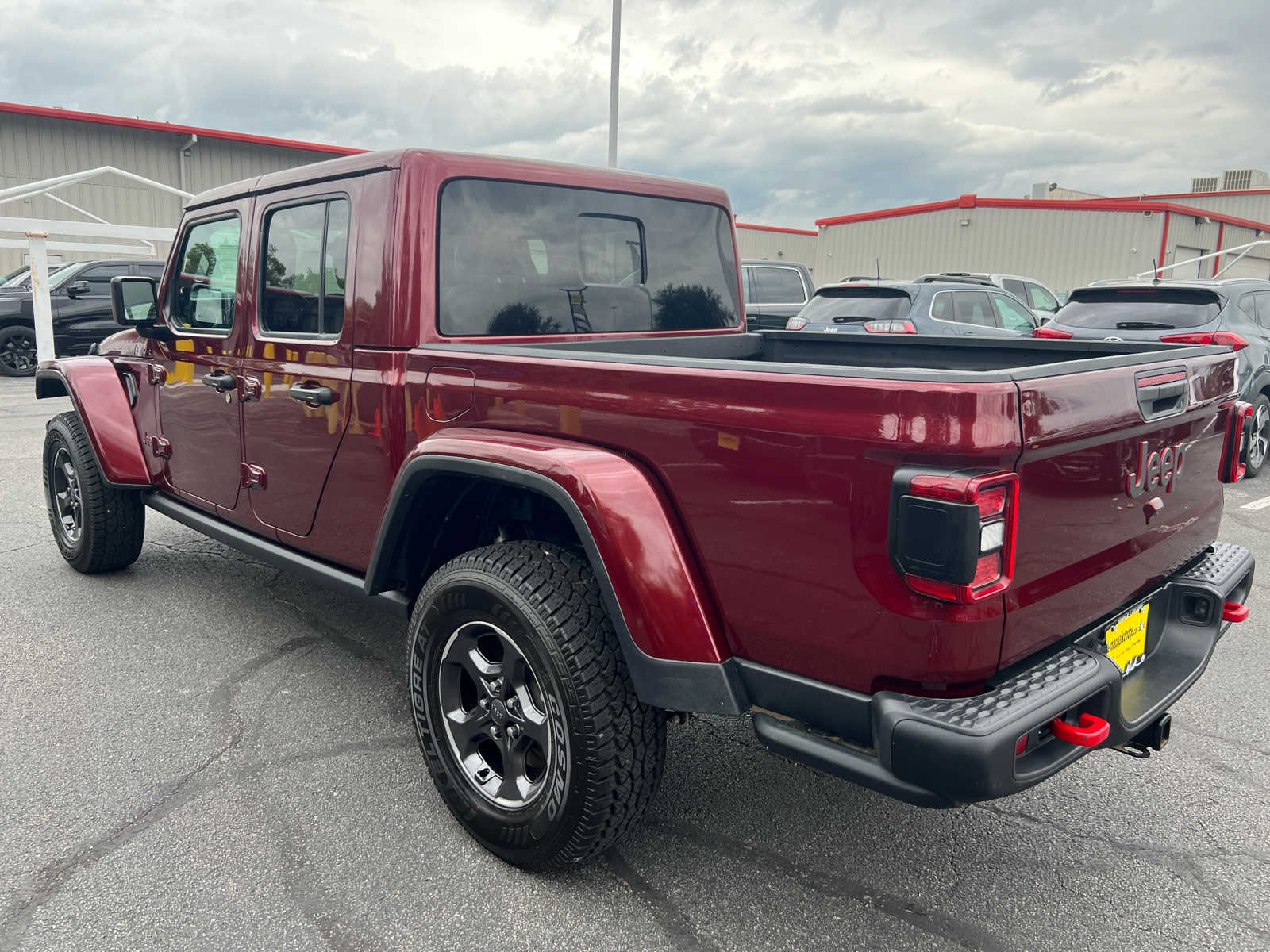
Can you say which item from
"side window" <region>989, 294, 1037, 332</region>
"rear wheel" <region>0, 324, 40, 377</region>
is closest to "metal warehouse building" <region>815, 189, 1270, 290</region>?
"side window" <region>989, 294, 1037, 332</region>

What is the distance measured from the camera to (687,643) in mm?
2102

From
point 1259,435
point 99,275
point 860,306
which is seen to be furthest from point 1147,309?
point 99,275

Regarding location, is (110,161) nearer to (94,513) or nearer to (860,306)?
(860,306)

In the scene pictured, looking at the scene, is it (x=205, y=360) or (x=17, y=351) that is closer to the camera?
(x=205, y=360)

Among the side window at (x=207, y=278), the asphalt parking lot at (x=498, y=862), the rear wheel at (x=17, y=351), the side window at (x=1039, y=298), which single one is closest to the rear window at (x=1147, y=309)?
the asphalt parking lot at (x=498, y=862)

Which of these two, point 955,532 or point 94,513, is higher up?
point 955,532

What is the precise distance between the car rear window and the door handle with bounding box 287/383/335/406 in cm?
730

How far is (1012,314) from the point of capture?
11.3 metres

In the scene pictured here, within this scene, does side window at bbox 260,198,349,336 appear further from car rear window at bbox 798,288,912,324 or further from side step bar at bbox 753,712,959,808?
car rear window at bbox 798,288,912,324

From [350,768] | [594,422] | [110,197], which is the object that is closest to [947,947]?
[594,422]

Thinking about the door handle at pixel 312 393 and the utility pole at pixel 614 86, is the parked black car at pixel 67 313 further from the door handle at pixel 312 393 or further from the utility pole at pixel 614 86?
the door handle at pixel 312 393

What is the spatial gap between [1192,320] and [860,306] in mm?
3194

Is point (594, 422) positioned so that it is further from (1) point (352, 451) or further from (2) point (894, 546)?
(1) point (352, 451)

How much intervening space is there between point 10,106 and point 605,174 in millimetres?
24650
